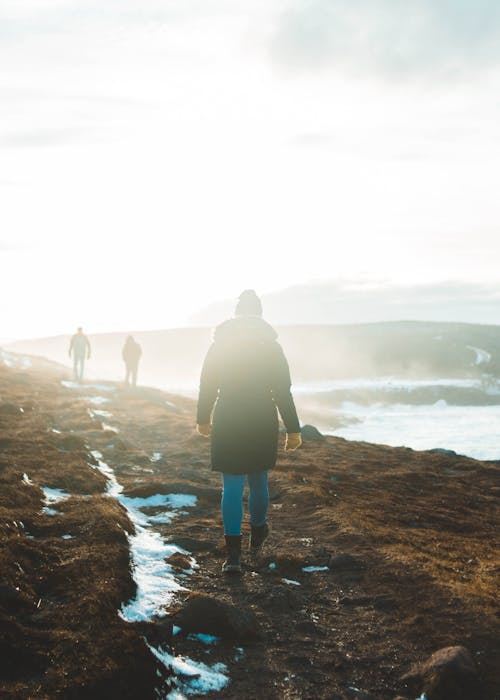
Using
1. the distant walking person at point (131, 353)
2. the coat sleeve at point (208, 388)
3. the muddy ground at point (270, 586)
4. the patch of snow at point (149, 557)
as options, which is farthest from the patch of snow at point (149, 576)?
the distant walking person at point (131, 353)

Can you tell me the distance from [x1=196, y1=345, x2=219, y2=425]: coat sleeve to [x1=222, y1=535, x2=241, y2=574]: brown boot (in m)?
1.55

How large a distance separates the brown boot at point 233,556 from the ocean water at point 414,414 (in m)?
54.5

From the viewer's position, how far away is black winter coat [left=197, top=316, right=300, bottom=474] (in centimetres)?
716

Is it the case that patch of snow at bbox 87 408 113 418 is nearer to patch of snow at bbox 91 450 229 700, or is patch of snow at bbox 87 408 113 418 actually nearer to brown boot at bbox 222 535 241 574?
patch of snow at bbox 91 450 229 700

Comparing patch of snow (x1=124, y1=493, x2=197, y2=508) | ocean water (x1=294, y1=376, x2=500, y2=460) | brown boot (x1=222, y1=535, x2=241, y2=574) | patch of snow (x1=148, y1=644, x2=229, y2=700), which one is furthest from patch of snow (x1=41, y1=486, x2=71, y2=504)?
ocean water (x1=294, y1=376, x2=500, y2=460)

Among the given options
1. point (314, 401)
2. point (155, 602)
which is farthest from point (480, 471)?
point (314, 401)

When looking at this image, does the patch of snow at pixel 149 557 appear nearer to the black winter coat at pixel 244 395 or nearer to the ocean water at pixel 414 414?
the black winter coat at pixel 244 395

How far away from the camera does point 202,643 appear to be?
17.0 feet

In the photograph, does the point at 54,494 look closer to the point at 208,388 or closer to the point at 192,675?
the point at 208,388

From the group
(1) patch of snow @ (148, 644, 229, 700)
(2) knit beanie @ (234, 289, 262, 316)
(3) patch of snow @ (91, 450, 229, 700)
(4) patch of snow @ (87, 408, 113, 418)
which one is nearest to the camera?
(1) patch of snow @ (148, 644, 229, 700)

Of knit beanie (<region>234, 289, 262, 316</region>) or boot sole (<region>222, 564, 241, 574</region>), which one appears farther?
knit beanie (<region>234, 289, 262, 316</region>)

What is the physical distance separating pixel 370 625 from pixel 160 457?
10986 millimetres

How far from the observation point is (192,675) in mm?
4559

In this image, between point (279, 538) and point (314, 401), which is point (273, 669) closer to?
point (279, 538)
